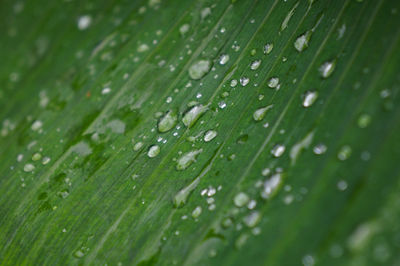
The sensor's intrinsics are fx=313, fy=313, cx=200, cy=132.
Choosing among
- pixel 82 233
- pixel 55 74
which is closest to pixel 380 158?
pixel 82 233

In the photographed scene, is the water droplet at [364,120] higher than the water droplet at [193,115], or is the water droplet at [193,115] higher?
the water droplet at [193,115]

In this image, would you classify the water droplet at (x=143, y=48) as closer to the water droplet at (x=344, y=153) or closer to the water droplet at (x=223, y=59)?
the water droplet at (x=223, y=59)

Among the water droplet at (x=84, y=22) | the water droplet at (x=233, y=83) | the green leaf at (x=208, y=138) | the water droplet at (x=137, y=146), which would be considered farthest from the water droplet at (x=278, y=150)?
the water droplet at (x=84, y=22)

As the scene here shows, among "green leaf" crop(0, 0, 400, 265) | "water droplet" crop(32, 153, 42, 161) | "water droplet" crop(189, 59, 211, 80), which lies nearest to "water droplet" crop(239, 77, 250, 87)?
"green leaf" crop(0, 0, 400, 265)

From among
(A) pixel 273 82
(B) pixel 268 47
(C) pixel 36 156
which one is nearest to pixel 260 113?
(A) pixel 273 82

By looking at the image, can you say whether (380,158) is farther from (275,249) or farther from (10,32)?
(10,32)

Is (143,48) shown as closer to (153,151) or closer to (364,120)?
(153,151)
